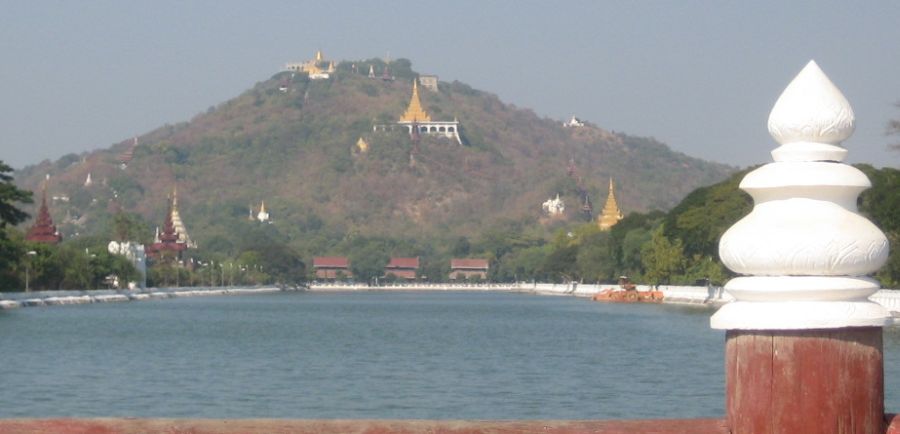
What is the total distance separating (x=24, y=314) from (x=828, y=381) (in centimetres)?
8265

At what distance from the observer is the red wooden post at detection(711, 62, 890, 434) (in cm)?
421

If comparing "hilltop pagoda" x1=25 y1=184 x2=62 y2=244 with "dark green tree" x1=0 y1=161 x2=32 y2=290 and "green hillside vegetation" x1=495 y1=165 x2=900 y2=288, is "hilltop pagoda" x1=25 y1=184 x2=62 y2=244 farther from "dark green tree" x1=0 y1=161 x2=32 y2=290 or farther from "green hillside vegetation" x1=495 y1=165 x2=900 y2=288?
"green hillside vegetation" x1=495 y1=165 x2=900 y2=288

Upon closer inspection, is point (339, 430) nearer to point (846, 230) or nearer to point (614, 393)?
point (846, 230)

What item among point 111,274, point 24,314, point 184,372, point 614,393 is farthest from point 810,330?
point 111,274

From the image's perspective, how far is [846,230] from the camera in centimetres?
437

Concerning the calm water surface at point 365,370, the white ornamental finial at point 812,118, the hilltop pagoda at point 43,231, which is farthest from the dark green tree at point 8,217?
the white ornamental finial at point 812,118

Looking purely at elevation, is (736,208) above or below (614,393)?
above

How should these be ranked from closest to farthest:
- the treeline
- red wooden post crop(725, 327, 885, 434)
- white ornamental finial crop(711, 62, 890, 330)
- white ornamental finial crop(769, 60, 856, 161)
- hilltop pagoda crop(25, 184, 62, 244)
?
red wooden post crop(725, 327, 885, 434)
white ornamental finial crop(711, 62, 890, 330)
white ornamental finial crop(769, 60, 856, 161)
the treeline
hilltop pagoda crop(25, 184, 62, 244)

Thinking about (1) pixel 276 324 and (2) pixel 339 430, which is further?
(1) pixel 276 324

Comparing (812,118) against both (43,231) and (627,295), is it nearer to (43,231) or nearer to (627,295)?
(627,295)

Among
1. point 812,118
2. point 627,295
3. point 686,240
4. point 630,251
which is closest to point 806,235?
point 812,118

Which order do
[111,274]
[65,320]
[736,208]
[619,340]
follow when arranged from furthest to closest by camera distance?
[111,274], [736,208], [65,320], [619,340]

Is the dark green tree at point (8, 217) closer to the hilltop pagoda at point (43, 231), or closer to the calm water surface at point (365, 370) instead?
the calm water surface at point (365, 370)

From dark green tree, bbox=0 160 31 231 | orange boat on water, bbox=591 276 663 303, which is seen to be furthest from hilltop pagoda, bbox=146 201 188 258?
dark green tree, bbox=0 160 31 231
